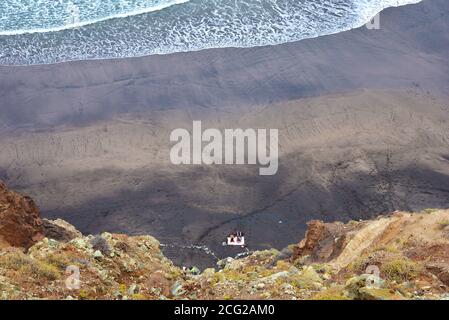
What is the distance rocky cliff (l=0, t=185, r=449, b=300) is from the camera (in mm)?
10634

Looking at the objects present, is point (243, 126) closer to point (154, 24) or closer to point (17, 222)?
point (154, 24)

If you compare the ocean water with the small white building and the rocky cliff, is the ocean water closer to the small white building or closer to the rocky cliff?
the small white building

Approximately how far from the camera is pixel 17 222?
15.6 meters

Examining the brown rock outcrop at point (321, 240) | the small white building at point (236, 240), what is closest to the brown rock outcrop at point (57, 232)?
the small white building at point (236, 240)

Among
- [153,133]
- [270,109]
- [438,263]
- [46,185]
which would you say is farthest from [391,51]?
[438,263]

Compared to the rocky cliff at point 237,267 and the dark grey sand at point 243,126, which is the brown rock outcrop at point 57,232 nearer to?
the rocky cliff at point 237,267

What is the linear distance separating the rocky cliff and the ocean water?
1714 cm

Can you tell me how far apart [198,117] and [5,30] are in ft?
47.6

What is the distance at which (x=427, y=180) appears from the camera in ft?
79.2

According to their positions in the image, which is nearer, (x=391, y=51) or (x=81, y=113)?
(x=81, y=113)

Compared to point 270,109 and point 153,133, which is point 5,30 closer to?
point 153,133

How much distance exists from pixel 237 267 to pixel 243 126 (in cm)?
1075

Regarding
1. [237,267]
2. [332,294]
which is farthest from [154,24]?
[332,294]
